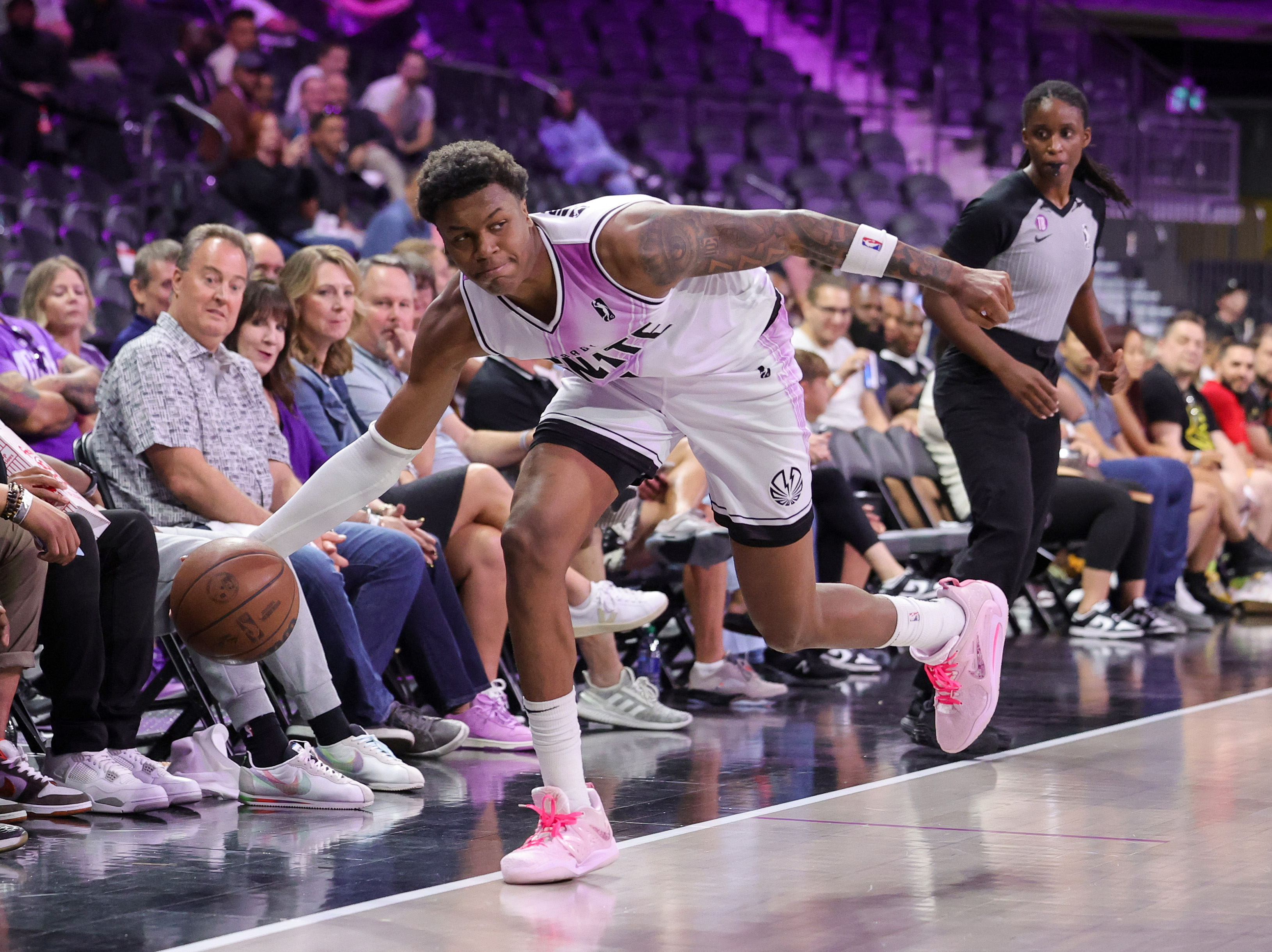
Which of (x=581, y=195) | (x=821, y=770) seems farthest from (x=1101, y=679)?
(x=581, y=195)

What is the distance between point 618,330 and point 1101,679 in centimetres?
370

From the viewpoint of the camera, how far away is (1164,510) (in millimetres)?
8242

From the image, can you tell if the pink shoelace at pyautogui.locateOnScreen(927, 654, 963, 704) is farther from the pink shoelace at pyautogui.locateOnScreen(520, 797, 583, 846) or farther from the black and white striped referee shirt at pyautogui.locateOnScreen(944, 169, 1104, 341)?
the pink shoelace at pyautogui.locateOnScreen(520, 797, 583, 846)

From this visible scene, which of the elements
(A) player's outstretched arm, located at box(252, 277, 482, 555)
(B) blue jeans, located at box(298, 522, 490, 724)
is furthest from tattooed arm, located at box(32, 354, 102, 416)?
(A) player's outstretched arm, located at box(252, 277, 482, 555)

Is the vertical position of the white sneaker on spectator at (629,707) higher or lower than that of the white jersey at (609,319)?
lower

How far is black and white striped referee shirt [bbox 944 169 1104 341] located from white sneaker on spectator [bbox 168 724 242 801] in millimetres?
2530

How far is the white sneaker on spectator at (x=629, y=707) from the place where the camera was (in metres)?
5.05

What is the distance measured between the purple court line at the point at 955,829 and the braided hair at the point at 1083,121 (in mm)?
2189

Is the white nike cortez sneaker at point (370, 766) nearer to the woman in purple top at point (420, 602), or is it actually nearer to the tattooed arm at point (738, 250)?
the woman in purple top at point (420, 602)

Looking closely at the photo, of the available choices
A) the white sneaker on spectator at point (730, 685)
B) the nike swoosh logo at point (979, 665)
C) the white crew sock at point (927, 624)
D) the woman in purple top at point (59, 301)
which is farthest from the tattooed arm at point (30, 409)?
the nike swoosh logo at point (979, 665)

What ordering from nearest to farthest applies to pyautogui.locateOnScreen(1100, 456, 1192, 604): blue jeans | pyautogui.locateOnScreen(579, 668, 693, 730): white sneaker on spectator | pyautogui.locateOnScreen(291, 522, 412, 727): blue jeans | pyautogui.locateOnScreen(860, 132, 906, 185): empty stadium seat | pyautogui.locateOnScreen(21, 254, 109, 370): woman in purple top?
pyautogui.locateOnScreen(291, 522, 412, 727): blue jeans < pyautogui.locateOnScreen(579, 668, 693, 730): white sneaker on spectator < pyautogui.locateOnScreen(21, 254, 109, 370): woman in purple top < pyautogui.locateOnScreen(1100, 456, 1192, 604): blue jeans < pyautogui.locateOnScreen(860, 132, 906, 185): empty stadium seat

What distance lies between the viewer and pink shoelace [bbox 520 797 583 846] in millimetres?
3072

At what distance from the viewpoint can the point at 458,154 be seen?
2945mm

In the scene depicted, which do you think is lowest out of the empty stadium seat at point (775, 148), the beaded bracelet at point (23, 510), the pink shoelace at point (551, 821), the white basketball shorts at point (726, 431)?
the pink shoelace at point (551, 821)
